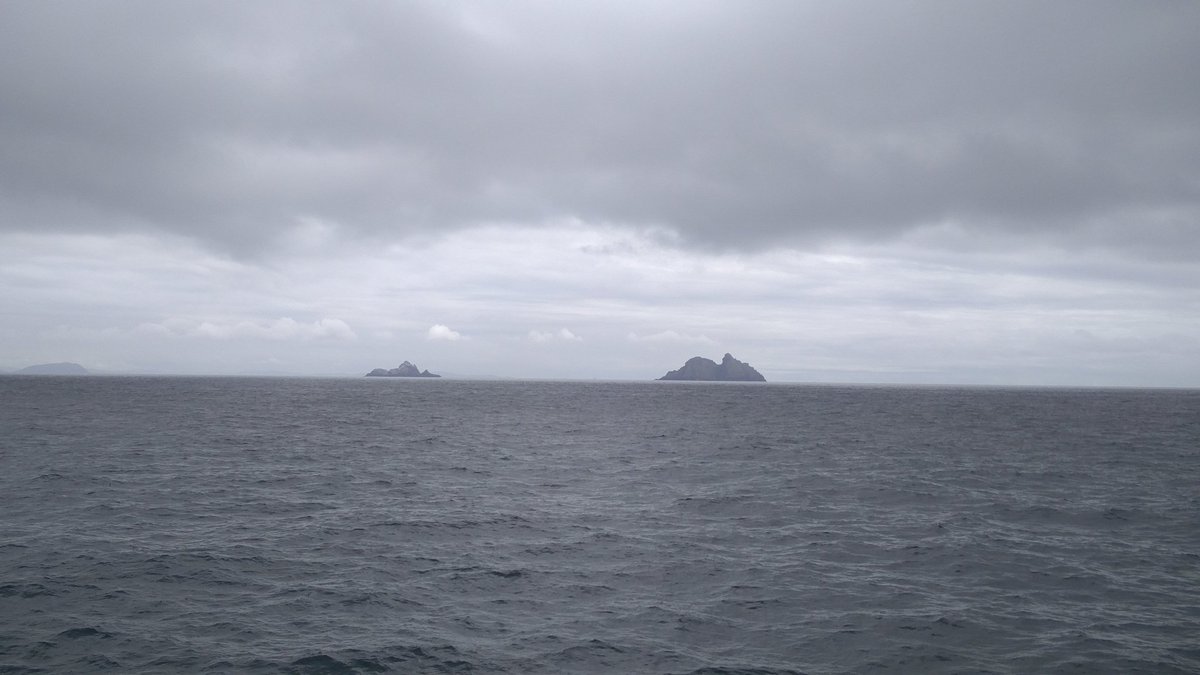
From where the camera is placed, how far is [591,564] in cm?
2506

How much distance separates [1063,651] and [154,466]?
158 ft

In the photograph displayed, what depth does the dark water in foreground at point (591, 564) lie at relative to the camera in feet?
57.4

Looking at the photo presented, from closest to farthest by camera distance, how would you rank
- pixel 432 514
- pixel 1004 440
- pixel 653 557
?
pixel 653 557 < pixel 432 514 < pixel 1004 440

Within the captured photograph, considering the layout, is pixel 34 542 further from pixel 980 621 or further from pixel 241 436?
pixel 241 436

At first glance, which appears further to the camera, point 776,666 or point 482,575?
point 482,575

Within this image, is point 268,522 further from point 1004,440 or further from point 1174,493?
point 1004,440

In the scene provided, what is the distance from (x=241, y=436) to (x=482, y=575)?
5179cm

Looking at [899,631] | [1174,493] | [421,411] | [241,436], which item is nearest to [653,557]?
[899,631]

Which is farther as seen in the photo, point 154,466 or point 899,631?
point 154,466

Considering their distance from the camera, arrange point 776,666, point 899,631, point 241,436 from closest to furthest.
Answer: point 776,666
point 899,631
point 241,436

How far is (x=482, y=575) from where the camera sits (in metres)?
23.5

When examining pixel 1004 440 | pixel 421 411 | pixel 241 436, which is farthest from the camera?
pixel 421 411

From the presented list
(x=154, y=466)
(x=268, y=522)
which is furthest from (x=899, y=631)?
(x=154, y=466)

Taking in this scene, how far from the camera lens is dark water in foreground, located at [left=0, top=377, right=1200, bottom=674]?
1748cm
